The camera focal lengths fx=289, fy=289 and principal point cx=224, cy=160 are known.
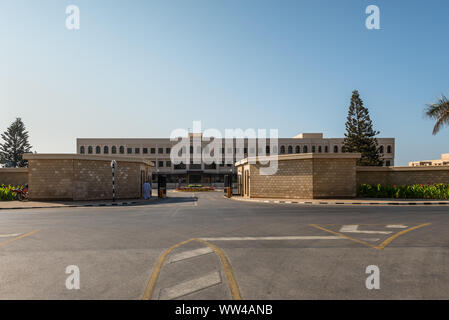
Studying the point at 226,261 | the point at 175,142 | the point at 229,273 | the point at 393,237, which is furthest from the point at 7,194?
the point at 175,142

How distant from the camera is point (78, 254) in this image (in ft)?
22.2

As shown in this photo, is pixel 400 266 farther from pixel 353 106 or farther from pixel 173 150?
pixel 173 150

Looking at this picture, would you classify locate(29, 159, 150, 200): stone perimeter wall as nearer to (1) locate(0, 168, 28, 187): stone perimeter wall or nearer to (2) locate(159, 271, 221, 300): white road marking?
(1) locate(0, 168, 28, 187): stone perimeter wall

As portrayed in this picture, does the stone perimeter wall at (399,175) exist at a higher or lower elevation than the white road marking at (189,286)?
higher

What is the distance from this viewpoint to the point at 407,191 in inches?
968

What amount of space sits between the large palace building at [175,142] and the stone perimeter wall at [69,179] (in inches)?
1616

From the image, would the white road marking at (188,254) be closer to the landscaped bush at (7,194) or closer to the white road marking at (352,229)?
the white road marking at (352,229)

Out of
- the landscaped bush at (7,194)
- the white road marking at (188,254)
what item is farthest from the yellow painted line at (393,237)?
the landscaped bush at (7,194)

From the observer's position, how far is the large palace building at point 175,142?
6594 centimetres

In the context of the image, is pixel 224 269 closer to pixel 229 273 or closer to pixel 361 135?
pixel 229 273

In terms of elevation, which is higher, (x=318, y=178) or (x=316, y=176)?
(x=316, y=176)

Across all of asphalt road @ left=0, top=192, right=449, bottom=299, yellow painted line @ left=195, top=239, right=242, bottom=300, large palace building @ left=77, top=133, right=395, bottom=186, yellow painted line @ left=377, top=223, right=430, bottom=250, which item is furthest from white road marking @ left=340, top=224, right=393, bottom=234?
large palace building @ left=77, top=133, right=395, bottom=186

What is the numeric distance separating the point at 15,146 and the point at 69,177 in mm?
51913
